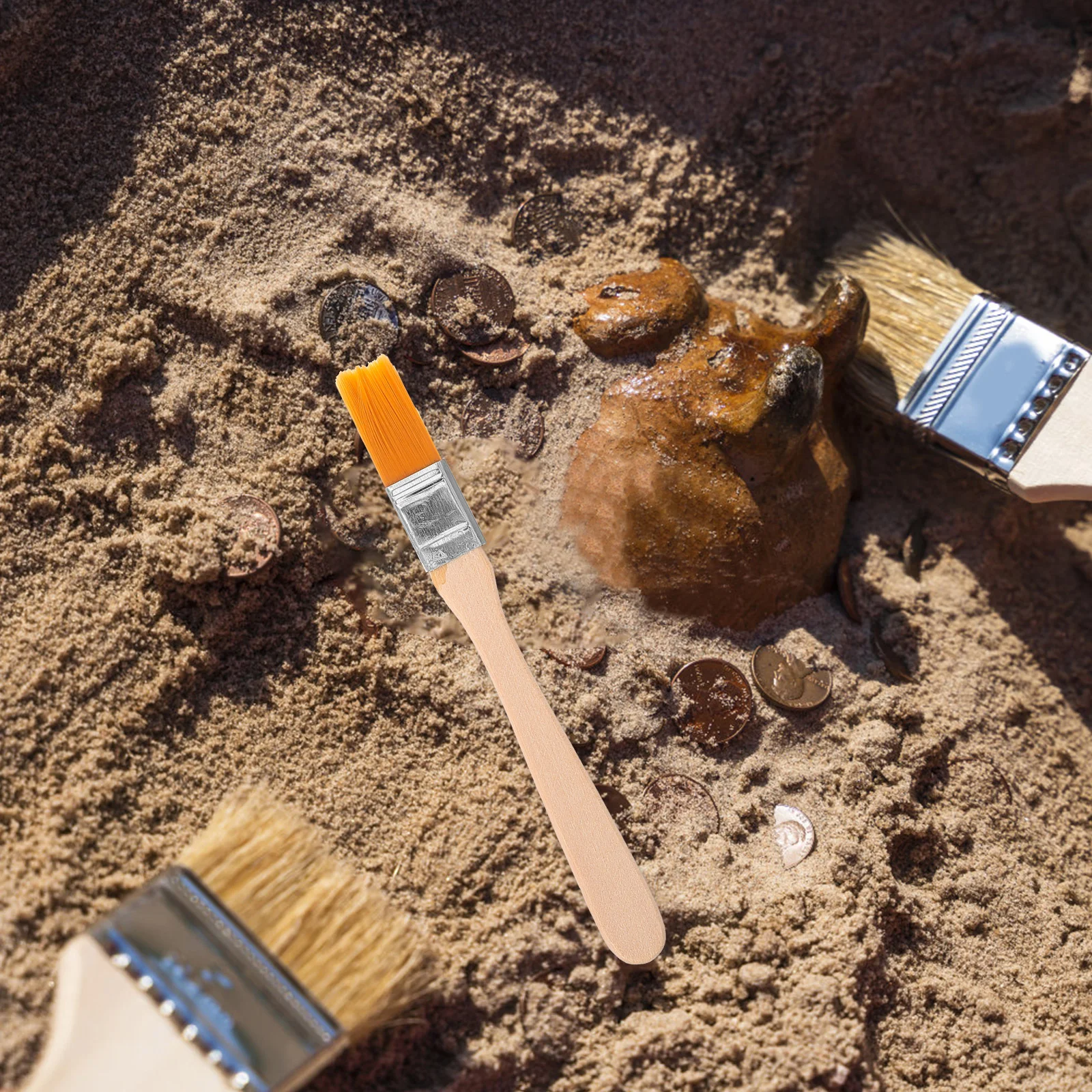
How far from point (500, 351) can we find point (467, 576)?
0.77 meters

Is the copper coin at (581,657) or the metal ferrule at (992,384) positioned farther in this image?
the metal ferrule at (992,384)

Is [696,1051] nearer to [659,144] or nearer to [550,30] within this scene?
[659,144]

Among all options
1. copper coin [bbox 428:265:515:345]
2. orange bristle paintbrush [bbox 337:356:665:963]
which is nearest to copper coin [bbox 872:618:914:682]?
Answer: orange bristle paintbrush [bbox 337:356:665:963]

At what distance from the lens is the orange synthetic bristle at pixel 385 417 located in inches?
103

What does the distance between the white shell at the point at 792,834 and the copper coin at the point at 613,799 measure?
48cm

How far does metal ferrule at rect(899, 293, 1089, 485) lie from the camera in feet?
9.72

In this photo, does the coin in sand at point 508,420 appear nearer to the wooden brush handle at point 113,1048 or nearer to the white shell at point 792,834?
the white shell at point 792,834

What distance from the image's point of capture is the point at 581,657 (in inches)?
109

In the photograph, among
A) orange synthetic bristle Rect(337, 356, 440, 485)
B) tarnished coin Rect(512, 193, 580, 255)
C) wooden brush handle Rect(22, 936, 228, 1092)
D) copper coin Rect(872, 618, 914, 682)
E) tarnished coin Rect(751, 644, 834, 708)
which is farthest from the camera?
tarnished coin Rect(512, 193, 580, 255)

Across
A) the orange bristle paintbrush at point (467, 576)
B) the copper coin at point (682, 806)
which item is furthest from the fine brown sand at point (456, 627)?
the orange bristle paintbrush at point (467, 576)

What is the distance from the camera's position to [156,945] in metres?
2.08

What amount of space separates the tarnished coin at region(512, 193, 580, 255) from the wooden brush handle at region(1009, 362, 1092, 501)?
1.69 meters

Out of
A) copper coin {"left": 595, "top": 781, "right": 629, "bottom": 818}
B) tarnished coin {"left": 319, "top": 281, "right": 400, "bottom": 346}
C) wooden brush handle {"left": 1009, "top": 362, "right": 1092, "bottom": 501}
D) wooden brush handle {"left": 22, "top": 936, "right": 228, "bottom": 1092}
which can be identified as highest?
wooden brush handle {"left": 1009, "top": 362, "right": 1092, "bottom": 501}

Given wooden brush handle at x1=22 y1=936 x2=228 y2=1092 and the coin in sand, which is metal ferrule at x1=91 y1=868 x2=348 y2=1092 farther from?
the coin in sand
